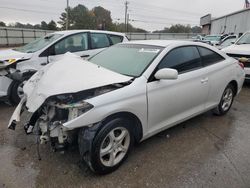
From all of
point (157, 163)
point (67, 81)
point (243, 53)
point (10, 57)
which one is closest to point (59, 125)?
point (67, 81)

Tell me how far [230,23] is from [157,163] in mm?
40055

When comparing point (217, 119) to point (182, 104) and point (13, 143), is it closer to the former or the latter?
point (182, 104)

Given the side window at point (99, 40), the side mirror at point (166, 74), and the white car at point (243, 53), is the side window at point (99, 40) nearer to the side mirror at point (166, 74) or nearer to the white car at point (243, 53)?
the side mirror at point (166, 74)

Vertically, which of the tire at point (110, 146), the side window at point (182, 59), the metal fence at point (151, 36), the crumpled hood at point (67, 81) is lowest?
the tire at point (110, 146)

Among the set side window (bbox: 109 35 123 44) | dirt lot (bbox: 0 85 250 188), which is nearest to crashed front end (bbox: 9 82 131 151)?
dirt lot (bbox: 0 85 250 188)

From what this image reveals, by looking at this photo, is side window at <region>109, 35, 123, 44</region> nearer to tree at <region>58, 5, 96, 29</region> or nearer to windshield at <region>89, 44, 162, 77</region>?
windshield at <region>89, 44, 162, 77</region>

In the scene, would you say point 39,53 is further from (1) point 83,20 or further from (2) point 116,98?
(1) point 83,20

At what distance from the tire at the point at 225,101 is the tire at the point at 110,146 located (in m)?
2.38

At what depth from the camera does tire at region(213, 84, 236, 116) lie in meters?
4.31

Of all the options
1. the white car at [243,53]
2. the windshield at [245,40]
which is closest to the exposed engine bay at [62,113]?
the white car at [243,53]

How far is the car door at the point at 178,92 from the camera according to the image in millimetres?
2902

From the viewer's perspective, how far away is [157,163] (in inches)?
113

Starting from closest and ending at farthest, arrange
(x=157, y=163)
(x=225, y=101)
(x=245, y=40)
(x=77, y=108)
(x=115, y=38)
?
(x=77, y=108)
(x=157, y=163)
(x=225, y=101)
(x=115, y=38)
(x=245, y=40)

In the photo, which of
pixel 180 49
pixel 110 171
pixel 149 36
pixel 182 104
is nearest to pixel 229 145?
pixel 182 104
